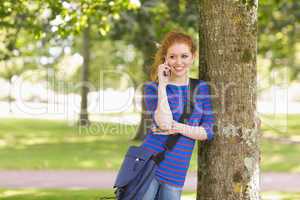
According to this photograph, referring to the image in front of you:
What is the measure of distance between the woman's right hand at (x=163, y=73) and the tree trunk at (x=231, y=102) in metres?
0.62

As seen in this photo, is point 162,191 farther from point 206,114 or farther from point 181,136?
point 206,114

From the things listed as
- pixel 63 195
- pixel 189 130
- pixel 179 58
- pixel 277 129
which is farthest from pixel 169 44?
pixel 277 129

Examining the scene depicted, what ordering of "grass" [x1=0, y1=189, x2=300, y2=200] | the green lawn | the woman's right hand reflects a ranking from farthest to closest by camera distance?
the green lawn < "grass" [x1=0, y1=189, x2=300, y2=200] < the woman's right hand

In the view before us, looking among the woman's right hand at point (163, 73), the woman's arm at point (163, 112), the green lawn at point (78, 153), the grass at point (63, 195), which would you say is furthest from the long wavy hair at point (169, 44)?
the green lawn at point (78, 153)

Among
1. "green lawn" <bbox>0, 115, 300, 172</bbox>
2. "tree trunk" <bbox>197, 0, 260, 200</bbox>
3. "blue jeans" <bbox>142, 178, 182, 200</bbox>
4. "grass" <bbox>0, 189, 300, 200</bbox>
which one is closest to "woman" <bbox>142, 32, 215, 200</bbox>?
"blue jeans" <bbox>142, 178, 182, 200</bbox>

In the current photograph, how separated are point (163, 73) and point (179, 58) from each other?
0.62 feet

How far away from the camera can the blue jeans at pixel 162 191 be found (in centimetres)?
390

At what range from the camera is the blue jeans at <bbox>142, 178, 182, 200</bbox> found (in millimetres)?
3898

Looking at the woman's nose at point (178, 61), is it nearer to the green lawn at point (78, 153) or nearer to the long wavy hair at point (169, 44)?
the long wavy hair at point (169, 44)

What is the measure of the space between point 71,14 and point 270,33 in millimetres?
18298

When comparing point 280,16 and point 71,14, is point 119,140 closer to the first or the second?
point 280,16

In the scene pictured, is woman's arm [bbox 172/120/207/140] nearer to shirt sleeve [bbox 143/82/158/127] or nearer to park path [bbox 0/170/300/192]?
shirt sleeve [bbox 143/82/158/127]

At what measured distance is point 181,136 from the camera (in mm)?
3963

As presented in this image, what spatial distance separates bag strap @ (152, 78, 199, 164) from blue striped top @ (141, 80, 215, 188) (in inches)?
0.9
